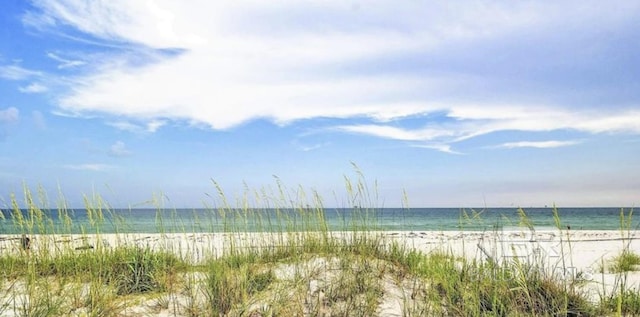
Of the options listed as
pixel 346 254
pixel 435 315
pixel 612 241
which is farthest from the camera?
pixel 612 241

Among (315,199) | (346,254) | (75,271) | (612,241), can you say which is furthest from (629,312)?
(612,241)

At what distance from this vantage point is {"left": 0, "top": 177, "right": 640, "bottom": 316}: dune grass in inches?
159

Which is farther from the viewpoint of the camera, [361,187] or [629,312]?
[361,187]

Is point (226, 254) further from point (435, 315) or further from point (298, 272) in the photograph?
point (435, 315)

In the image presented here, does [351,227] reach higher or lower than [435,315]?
higher

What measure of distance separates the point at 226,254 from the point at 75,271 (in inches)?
63.0

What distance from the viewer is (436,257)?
530 cm

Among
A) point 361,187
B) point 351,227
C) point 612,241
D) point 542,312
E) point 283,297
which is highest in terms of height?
point 361,187

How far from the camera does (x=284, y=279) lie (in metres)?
4.64

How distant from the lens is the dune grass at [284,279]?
4.03 meters

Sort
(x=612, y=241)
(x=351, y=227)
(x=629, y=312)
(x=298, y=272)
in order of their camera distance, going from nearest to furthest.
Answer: (x=629, y=312)
(x=298, y=272)
(x=351, y=227)
(x=612, y=241)

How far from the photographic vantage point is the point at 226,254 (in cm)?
534

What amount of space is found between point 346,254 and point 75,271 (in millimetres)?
2902

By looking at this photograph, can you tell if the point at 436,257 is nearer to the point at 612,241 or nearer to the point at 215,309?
the point at 215,309
